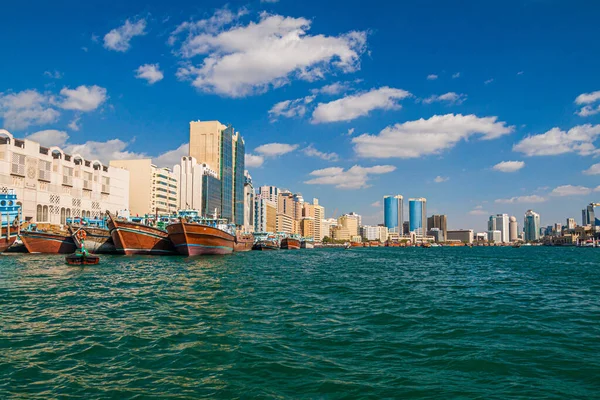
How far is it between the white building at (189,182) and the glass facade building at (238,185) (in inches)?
1020

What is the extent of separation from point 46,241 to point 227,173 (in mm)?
113334

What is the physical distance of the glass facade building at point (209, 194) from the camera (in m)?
154

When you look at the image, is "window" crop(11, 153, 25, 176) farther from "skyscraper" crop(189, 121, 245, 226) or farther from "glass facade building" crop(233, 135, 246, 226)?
"glass facade building" crop(233, 135, 246, 226)

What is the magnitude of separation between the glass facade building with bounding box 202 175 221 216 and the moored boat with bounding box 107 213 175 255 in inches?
3614

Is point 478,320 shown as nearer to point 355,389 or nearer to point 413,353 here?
point 413,353

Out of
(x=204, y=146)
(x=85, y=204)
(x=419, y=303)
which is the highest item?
(x=204, y=146)

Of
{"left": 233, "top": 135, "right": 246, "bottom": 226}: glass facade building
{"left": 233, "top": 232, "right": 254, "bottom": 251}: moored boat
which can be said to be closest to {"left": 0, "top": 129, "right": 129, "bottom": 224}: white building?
{"left": 233, "top": 232, "right": 254, "bottom": 251}: moored boat

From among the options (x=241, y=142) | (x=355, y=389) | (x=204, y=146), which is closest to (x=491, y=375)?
(x=355, y=389)

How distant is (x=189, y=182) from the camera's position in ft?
495

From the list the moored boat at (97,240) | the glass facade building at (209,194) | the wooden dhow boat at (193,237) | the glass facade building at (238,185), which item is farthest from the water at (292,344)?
the glass facade building at (238,185)

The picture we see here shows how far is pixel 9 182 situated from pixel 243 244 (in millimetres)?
52204

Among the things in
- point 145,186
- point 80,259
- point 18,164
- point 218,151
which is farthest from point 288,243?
point 80,259

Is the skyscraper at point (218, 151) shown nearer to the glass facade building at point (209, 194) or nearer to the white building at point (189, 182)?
the glass facade building at point (209, 194)

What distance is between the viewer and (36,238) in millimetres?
58688
